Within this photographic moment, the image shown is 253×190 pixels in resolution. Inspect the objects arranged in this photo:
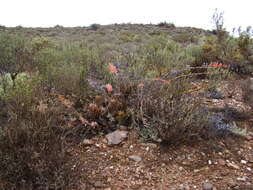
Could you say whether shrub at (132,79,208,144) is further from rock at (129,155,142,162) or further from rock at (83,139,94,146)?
rock at (83,139,94,146)

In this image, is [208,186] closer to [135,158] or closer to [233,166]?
[233,166]

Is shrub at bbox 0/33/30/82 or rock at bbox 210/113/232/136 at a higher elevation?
shrub at bbox 0/33/30/82

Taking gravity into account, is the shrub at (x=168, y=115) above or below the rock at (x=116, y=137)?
above

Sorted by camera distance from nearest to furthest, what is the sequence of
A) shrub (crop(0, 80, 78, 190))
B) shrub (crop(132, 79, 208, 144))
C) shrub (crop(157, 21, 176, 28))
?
shrub (crop(0, 80, 78, 190))
shrub (crop(132, 79, 208, 144))
shrub (crop(157, 21, 176, 28))

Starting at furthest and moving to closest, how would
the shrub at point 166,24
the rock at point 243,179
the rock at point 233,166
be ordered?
1. the shrub at point 166,24
2. the rock at point 233,166
3. the rock at point 243,179

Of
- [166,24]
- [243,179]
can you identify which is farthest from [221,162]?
[166,24]

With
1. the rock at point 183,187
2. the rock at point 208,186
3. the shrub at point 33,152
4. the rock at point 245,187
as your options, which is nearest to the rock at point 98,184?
the shrub at point 33,152

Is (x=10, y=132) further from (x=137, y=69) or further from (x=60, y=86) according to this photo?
(x=137, y=69)

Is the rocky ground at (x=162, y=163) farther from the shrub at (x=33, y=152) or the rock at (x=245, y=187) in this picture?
the shrub at (x=33, y=152)

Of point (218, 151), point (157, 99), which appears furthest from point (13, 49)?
point (218, 151)

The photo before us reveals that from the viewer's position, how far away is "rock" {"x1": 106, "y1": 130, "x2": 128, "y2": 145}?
2.35 meters

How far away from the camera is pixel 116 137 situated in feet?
7.84

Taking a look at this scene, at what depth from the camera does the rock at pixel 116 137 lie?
2.35m

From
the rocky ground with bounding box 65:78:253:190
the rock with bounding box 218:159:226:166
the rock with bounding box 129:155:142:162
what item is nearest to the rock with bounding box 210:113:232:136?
the rocky ground with bounding box 65:78:253:190
